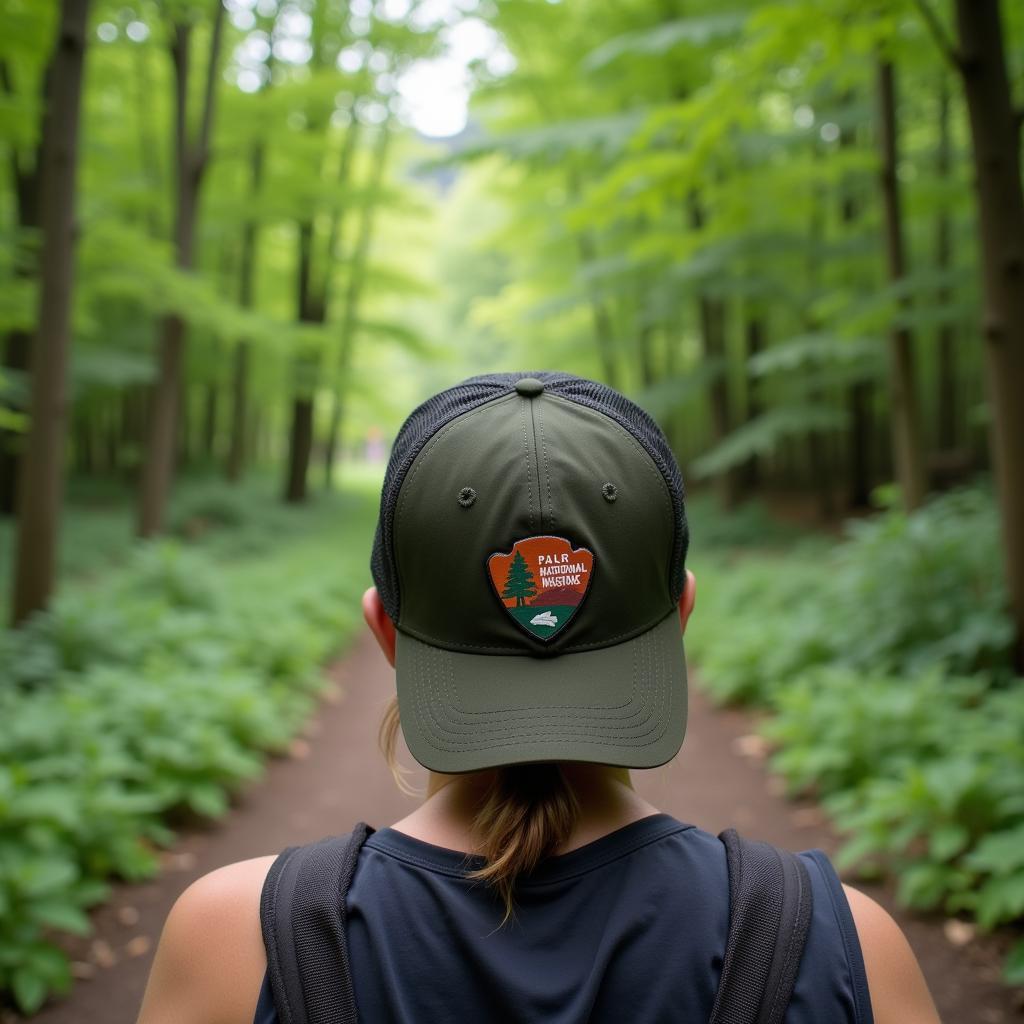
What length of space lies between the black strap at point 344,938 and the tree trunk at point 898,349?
7.78 meters

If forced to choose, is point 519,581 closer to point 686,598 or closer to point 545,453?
point 545,453

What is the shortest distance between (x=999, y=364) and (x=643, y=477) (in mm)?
4796

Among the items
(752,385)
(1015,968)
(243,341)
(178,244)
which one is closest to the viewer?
(1015,968)

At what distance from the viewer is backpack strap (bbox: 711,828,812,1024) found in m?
1.08

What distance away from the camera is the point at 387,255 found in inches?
1171

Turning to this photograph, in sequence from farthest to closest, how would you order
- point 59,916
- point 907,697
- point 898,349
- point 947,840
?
point 898,349 < point 907,697 < point 947,840 < point 59,916

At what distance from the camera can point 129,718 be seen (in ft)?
17.0

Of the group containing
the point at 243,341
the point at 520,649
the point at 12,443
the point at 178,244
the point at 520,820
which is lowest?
the point at 520,820

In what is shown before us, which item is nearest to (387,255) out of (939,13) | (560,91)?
(560,91)

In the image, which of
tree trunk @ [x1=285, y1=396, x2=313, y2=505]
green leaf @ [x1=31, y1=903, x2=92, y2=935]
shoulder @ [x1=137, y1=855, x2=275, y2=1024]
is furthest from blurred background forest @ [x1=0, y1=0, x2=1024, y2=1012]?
shoulder @ [x1=137, y1=855, x2=275, y2=1024]

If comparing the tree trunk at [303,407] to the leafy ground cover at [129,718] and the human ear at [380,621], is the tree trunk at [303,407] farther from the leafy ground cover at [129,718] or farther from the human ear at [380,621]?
the human ear at [380,621]

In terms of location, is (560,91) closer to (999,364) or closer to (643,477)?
(999,364)

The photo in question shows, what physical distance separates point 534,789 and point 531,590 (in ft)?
0.88

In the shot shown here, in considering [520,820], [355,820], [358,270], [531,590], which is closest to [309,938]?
[520,820]
